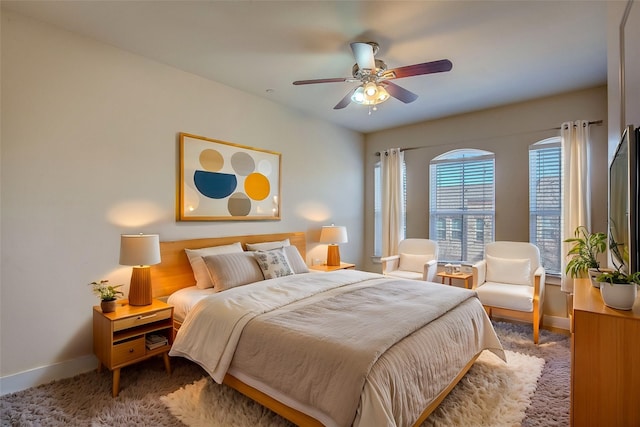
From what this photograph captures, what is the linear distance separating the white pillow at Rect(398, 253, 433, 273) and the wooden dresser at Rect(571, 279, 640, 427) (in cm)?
290

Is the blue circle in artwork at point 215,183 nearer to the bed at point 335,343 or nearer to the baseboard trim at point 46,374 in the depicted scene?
the bed at point 335,343

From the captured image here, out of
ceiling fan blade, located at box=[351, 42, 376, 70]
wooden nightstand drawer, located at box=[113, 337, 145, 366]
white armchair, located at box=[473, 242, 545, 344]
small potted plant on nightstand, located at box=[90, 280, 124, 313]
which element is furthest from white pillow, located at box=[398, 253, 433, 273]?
small potted plant on nightstand, located at box=[90, 280, 124, 313]

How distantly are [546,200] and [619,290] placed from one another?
2.81 meters

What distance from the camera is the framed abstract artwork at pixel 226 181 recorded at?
3.27 meters

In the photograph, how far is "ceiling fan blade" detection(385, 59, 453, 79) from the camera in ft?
7.46

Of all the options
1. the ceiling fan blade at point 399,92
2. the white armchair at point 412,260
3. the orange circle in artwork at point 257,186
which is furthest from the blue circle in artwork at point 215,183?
the white armchair at point 412,260

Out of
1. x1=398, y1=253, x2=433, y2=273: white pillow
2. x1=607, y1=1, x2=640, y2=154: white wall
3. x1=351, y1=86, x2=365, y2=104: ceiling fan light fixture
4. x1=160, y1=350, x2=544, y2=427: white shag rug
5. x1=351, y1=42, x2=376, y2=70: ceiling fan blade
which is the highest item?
x1=351, y1=42, x2=376, y2=70: ceiling fan blade

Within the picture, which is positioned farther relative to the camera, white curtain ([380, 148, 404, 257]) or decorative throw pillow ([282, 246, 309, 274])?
white curtain ([380, 148, 404, 257])

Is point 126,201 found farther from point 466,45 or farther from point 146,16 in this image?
point 466,45

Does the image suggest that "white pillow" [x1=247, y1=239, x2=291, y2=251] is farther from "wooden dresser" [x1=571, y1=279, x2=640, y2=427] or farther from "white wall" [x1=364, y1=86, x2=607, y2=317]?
"wooden dresser" [x1=571, y1=279, x2=640, y2=427]

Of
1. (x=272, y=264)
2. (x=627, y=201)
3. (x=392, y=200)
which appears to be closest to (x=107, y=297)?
(x=272, y=264)

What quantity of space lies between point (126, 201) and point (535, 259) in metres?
4.40

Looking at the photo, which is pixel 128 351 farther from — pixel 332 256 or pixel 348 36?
pixel 348 36

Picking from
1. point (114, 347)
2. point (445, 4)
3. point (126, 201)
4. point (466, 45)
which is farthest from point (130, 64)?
point (466, 45)
